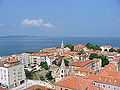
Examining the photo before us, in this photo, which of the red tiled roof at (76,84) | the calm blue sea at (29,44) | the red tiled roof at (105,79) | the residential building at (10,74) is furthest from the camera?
the calm blue sea at (29,44)

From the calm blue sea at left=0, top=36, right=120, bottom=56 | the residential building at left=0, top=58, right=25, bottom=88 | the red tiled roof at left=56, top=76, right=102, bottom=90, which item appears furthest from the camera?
the calm blue sea at left=0, top=36, right=120, bottom=56

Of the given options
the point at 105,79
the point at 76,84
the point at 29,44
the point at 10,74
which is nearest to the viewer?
the point at 76,84

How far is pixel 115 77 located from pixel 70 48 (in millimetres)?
15607

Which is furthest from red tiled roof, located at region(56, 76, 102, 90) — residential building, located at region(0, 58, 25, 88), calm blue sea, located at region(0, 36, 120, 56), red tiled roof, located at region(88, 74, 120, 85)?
calm blue sea, located at region(0, 36, 120, 56)

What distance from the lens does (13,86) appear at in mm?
11844

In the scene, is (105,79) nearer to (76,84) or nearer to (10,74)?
(76,84)

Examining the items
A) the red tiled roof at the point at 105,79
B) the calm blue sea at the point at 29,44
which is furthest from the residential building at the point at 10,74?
the calm blue sea at the point at 29,44

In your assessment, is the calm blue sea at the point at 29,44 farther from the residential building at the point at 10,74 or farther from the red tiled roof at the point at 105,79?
the red tiled roof at the point at 105,79

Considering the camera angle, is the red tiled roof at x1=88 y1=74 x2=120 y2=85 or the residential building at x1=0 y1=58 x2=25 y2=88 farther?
the residential building at x1=0 y1=58 x2=25 y2=88

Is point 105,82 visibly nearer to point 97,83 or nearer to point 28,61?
point 97,83

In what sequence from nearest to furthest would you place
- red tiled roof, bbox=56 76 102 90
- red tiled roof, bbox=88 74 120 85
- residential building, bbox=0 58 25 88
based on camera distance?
red tiled roof, bbox=56 76 102 90 → red tiled roof, bbox=88 74 120 85 → residential building, bbox=0 58 25 88

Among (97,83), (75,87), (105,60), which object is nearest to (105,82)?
(97,83)

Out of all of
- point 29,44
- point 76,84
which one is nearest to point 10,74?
point 76,84

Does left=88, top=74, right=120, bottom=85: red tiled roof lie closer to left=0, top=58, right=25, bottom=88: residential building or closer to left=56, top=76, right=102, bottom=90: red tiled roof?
left=56, top=76, right=102, bottom=90: red tiled roof
